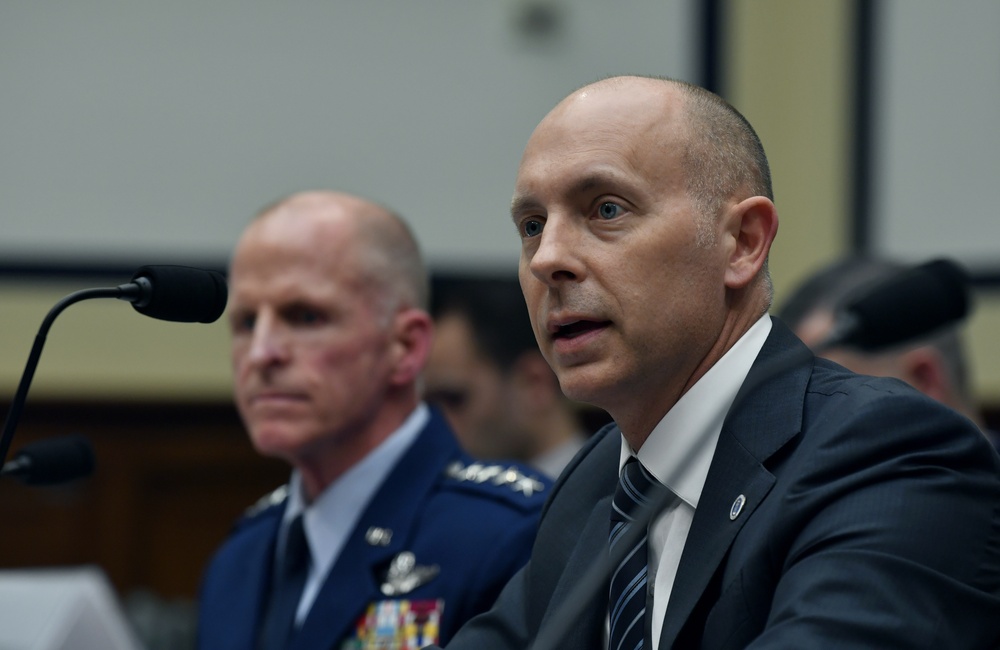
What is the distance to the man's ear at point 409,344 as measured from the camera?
96.0 inches

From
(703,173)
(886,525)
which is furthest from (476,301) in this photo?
(886,525)

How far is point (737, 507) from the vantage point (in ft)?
4.21

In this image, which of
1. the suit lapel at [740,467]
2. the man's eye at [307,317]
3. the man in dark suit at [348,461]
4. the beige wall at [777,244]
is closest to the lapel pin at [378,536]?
the man in dark suit at [348,461]

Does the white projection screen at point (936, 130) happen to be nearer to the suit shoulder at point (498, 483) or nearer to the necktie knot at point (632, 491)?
the suit shoulder at point (498, 483)

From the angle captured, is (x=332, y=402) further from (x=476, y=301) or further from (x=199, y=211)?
(x=199, y=211)

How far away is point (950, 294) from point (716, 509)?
2.72ft

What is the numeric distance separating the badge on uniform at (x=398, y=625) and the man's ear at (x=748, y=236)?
890mm

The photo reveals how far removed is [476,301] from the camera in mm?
3844

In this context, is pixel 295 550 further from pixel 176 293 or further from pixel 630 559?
pixel 630 559

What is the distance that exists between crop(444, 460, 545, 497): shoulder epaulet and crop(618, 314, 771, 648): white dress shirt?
825mm

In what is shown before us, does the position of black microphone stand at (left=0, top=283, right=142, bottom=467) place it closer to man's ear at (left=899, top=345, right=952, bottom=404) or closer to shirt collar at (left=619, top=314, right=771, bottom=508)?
shirt collar at (left=619, top=314, right=771, bottom=508)

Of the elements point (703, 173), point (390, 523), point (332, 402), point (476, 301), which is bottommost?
point (476, 301)

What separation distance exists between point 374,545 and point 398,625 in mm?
167

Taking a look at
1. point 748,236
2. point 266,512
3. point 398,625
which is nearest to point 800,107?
point 266,512
